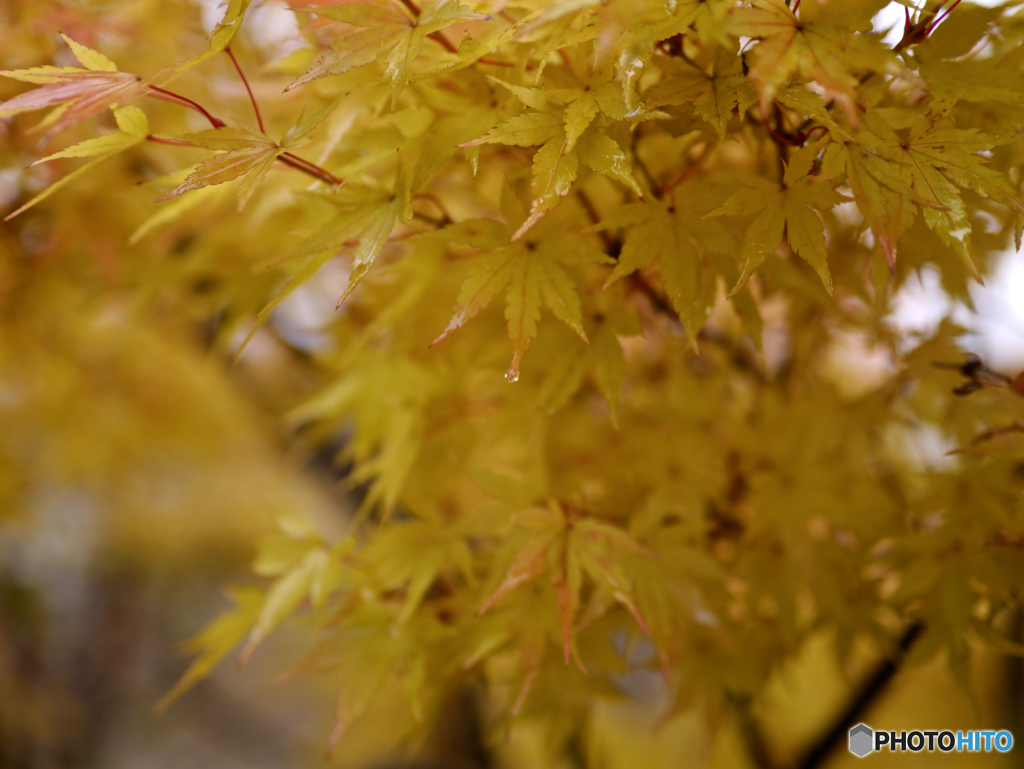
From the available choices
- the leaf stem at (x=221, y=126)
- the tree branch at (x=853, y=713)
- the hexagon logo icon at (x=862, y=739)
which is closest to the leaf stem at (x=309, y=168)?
the leaf stem at (x=221, y=126)

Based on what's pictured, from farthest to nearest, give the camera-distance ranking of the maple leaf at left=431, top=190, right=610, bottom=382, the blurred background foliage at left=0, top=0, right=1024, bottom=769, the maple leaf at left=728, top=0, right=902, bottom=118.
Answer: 1. the blurred background foliage at left=0, top=0, right=1024, bottom=769
2. the maple leaf at left=431, top=190, right=610, bottom=382
3. the maple leaf at left=728, top=0, right=902, bottom=118

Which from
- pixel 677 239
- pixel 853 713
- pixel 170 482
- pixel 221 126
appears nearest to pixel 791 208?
pixel 677 239

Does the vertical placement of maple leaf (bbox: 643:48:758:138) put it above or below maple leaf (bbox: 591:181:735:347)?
above

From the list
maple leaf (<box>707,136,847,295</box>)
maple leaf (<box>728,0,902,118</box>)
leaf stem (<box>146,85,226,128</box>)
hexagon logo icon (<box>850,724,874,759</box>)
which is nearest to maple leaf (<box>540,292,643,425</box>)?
maple leaf (<box>707,136,847,295</box>)

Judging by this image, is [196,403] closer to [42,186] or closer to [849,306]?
[42,186]

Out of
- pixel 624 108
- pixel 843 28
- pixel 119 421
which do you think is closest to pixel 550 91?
pixel 624 108

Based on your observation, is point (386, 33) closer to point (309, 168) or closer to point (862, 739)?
point (309, 168)

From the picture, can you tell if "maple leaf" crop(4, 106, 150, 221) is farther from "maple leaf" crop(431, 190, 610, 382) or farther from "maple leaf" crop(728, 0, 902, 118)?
"maple leaf" crop(728, 0, 902, 118)
